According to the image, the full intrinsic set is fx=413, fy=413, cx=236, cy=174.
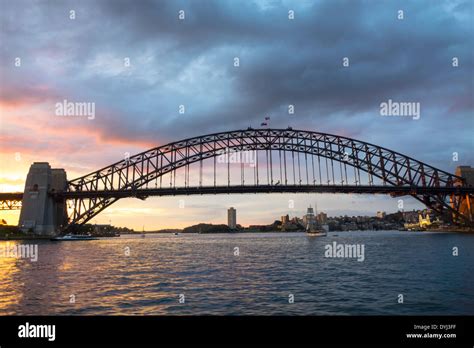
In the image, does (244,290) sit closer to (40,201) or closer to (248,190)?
(248,190)

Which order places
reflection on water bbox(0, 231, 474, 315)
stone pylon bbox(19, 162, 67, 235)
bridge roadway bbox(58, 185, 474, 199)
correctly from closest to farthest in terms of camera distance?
reflection on water bbox(0, 231, 474, 315), bridge roadway bbox(58, 185, 474, 199), stone pylon bbox(19, 162, 67, 235)

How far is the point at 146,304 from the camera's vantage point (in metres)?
14.2

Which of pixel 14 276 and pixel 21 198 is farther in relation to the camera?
pixel 21 198

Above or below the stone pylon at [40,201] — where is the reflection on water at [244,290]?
below

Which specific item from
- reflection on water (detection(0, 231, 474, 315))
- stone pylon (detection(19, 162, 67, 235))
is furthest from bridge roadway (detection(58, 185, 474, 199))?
reflection on water (detection(0, 231, 474, 315))

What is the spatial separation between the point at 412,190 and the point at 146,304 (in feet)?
231

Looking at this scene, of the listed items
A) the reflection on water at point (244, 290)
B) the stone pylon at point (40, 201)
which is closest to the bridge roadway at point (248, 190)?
the stone pylon at point (40, 201)

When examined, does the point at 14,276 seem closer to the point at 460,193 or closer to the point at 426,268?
the point at 426,268

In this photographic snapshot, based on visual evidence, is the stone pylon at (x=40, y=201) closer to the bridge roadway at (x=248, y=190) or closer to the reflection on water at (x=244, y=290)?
the bridge roadway at (x=248, y=190)

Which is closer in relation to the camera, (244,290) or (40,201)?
(244,290)

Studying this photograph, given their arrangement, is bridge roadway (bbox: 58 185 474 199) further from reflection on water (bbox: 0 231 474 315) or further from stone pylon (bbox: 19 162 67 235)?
reflection on water (bbox: 0 231 474 315)

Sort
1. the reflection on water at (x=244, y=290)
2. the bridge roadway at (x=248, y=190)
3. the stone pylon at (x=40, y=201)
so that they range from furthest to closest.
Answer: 1. the stone pylon at (x=40, y=201)
2. the bridge roadway at (x=248, y=190)
3. the reflection on water at (x=244, y=290)

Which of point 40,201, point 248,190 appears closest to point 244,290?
point 248,190
